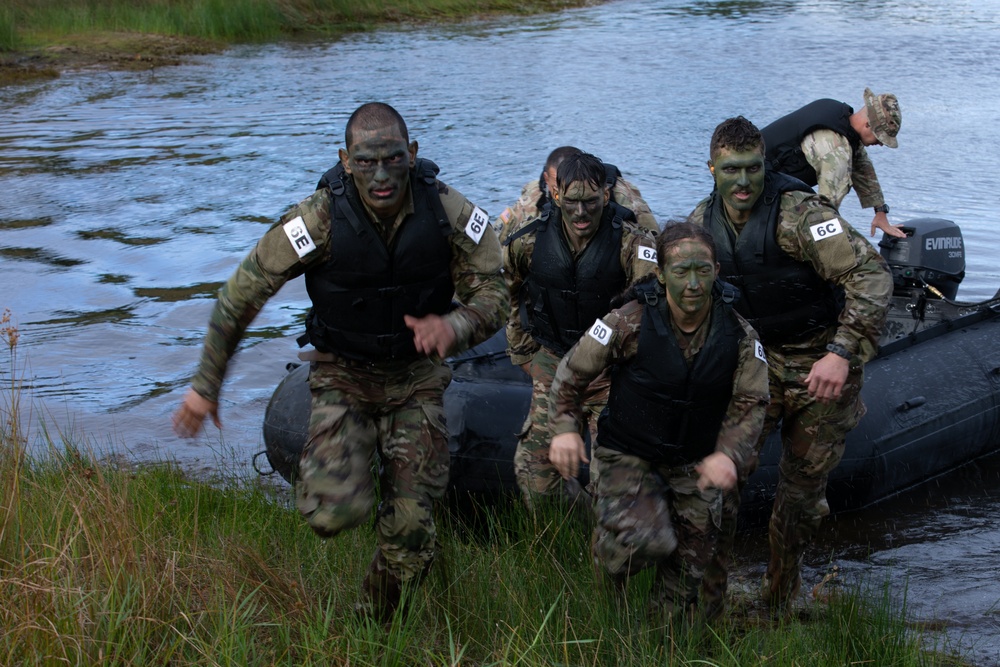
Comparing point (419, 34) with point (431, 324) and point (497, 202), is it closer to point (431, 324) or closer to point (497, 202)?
point (497, 202)

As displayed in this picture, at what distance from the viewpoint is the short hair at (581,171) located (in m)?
4.85

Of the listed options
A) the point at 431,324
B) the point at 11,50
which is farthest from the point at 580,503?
the point at 11,50

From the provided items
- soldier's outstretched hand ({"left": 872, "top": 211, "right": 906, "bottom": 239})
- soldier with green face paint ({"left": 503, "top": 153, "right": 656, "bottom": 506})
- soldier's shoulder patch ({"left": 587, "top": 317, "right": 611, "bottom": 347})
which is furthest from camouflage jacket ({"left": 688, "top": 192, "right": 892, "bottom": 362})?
soldier's outstretched hand ({"left": 872, "top": 211, "right": 906, "bottom": 239})

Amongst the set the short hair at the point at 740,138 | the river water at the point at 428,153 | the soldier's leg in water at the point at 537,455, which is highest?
the short hair at the point at 740,138

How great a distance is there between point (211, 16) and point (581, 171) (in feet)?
67.1

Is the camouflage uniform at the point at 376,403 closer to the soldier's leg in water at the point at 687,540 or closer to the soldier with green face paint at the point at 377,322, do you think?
the soldier with green face paint at the point at 377,322

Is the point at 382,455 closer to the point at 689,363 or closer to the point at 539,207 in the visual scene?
the point at 689,363

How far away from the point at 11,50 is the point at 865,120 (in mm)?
18709

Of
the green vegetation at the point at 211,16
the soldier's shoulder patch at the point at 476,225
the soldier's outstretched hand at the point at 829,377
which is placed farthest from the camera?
the green vegetation at the point at 211,16

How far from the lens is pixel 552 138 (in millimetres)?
16469

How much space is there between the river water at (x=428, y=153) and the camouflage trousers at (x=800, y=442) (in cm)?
58

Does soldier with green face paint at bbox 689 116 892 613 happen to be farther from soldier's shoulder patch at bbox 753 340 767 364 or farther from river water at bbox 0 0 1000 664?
river water at bbox 0 0 1000 664

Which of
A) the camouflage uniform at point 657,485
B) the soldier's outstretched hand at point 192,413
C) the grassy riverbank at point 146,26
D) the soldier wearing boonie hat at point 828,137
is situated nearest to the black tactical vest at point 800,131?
the soldier wearing boonie hat at point 828,137

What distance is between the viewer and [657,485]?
4.19 meters
